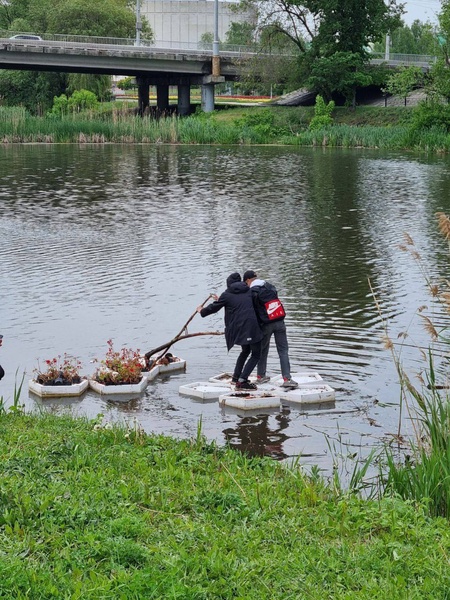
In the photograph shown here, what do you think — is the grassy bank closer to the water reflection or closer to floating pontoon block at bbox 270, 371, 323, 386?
the water reflection

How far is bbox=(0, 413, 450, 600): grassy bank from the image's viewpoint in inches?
253

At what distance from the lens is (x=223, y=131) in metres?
64.1

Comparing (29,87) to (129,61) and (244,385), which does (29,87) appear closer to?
(129,61)

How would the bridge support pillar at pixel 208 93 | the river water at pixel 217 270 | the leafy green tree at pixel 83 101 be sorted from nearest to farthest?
the river water at pixel 217 270 < the leafy green tree at pixel 83 101 < the bridge support pillar at pixel 208 93

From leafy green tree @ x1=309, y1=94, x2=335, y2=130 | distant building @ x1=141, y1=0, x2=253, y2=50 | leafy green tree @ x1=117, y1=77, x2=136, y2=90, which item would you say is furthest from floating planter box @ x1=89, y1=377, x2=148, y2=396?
distant building @ x1=141, y1=0, x2=253, y2=50

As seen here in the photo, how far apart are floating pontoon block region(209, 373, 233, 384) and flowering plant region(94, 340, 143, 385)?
1023mm

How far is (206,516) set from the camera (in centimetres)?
771

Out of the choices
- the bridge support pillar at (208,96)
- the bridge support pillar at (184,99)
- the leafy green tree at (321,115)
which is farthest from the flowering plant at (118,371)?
the bridge support pillar at (184,99)

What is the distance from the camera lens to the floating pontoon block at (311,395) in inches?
527

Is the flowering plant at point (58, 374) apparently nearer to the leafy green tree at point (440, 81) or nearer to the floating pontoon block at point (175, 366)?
the floating pontoon block at point (175, 366)

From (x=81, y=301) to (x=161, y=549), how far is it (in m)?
12.9

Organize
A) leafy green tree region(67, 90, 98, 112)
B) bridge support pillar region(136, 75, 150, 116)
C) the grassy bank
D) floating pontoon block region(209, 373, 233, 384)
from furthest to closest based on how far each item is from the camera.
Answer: bridge support pillar region(136, 75, 150, 116)
leafy green tree region(67, 90, 98, 112)
floating pontoon block region(209, 373, 233, 384)
the grassy bank

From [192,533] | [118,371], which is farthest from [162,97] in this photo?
[192,533]

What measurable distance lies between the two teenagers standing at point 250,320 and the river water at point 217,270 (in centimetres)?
80
